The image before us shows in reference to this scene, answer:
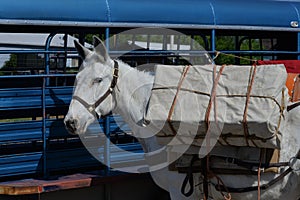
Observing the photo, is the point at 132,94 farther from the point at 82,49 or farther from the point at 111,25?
the point at 111,25

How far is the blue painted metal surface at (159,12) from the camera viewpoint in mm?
5020

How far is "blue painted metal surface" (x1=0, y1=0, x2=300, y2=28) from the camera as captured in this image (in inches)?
198

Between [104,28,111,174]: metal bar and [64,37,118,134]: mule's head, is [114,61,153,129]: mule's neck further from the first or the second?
[104,28,111,174]: metal bar

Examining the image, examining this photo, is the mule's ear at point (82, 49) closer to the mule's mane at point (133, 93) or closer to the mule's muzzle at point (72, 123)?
the mule's mane at point (133, 93)

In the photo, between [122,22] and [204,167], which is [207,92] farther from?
[122,22]

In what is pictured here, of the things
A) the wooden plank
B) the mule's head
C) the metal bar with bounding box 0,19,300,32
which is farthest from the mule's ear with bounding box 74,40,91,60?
the wooden plank

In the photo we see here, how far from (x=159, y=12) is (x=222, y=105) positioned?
2018 mm

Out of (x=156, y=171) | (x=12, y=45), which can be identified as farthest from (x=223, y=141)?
(x=12, y=45)

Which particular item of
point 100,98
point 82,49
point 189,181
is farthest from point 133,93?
point 189,181

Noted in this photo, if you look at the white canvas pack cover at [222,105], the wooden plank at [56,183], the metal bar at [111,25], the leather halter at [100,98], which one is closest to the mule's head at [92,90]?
the leather halter at [100,98]

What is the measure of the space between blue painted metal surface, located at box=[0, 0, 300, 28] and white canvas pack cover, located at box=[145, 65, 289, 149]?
1412mm

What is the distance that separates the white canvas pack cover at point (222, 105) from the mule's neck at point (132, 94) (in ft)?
1.37

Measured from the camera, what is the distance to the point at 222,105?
399 cm

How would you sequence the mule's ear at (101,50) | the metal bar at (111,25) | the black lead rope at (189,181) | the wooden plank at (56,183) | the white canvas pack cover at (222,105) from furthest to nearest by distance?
the metal bar at (111,25), the wooden plank at (56,183), the mule's ear at (101,50), the black lead rope at (189,181), the white canvas pack cover at (222,105)
